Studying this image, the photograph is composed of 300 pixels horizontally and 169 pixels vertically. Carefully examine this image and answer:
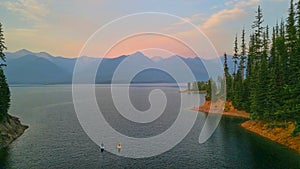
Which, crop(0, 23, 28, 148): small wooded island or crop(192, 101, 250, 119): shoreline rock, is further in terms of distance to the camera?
crop(192, 101, 250, 119): shoreline rock

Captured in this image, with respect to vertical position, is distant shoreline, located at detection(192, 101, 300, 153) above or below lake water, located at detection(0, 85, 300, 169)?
above

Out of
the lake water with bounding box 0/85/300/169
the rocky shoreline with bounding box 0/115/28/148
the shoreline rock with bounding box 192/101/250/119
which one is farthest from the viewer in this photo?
the shoreline rock with bounding box 192/101/250/119

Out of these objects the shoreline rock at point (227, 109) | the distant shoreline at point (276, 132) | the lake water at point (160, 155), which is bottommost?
the lake water at point (160, 155)

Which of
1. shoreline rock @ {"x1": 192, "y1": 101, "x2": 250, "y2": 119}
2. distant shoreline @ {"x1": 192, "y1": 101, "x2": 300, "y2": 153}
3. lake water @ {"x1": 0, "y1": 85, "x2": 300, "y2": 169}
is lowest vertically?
lake water @ {"x1": 0, "y1": 85, "x2": 300, "y2": 169}

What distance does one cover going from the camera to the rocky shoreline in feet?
193

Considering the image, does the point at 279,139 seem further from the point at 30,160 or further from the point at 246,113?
the point at 30,160

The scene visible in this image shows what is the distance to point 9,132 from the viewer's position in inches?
2601

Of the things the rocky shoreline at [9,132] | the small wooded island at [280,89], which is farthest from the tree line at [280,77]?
the rocky shoreline at [9,132]

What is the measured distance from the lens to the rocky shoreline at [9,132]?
59.0 m

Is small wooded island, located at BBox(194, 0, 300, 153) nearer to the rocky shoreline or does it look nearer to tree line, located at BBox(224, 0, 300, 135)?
tree line, located at BBox(224, 0, 300, 135)

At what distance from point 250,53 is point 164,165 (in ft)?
266

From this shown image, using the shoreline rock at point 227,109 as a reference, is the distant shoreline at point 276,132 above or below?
below

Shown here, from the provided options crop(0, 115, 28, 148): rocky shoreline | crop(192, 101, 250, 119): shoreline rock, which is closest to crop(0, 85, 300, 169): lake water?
crop(0, 115, 28, 148): rocky shoreline

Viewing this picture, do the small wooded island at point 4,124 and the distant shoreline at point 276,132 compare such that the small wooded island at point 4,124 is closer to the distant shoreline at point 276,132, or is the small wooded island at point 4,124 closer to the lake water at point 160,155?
the lake water at point 160,155
